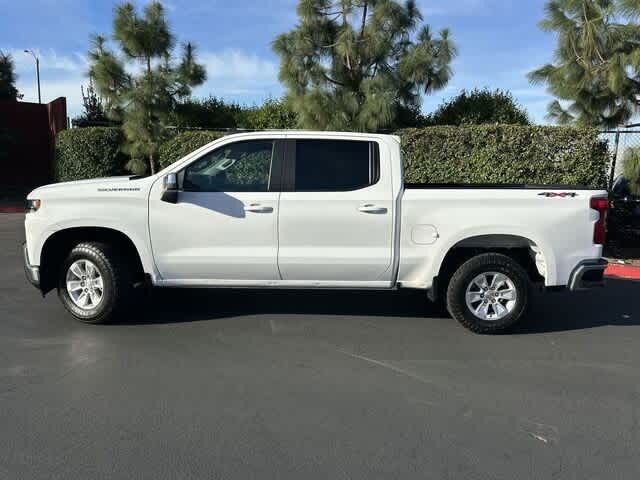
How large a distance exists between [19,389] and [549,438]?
3572 mm

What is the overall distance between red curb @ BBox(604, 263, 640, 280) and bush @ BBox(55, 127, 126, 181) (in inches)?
468

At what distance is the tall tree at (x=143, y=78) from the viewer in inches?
521

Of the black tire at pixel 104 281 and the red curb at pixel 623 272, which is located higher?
the black tire at pixel 104 281

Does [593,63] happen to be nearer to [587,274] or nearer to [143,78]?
[587,274]

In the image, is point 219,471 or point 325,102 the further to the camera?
point 325,102

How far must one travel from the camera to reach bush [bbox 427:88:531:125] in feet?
41.6

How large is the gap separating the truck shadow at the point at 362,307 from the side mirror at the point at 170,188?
127 centimetres

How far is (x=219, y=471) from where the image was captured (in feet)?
9.86

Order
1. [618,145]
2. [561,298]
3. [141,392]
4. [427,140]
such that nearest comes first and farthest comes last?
[141,392] → [561,298] → [618,145] → [427,140]

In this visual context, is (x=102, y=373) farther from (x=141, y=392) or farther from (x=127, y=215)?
(x=127, y=215)

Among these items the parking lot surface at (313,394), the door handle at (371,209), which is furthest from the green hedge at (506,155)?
the door handle at (371,209)

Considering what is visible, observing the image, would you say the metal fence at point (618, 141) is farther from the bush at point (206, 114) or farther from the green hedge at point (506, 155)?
the bush at point (206, 114)

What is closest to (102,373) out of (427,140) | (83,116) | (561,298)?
(561,298)

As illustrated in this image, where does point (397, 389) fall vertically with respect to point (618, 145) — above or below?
below
